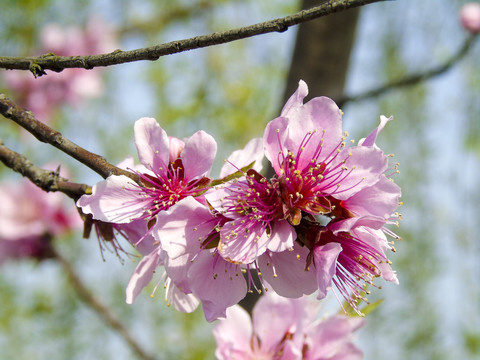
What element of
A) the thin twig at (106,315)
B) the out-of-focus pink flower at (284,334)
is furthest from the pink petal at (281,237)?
the thin twig at (106,315)

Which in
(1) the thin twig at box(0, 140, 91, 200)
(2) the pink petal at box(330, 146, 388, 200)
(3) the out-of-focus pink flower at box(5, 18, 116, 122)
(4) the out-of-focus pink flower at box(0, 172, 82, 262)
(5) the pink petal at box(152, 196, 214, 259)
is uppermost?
(3) the out-of-focus pink flower at box(5, 18, 116, 122)

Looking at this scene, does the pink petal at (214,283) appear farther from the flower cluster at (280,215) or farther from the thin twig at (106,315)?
the thin twig at (106,315)

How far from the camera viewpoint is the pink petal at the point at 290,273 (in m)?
0.89

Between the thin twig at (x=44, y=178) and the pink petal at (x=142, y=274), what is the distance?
0.16 m

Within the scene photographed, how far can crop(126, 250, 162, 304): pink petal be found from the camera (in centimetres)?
97

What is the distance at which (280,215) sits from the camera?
2.90 ft

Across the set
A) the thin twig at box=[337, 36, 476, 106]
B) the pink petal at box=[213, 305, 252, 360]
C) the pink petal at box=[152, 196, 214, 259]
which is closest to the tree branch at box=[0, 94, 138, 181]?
the pink petal at box=[152, 196, 214, 259]

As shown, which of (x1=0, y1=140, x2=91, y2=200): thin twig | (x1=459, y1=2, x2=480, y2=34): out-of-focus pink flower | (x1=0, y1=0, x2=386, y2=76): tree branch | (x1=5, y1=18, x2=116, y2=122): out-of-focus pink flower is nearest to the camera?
(x1=0, y1=0, x2=386, y2=76): tree branch

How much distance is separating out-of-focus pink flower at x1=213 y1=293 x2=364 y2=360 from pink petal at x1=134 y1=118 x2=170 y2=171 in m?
0.43

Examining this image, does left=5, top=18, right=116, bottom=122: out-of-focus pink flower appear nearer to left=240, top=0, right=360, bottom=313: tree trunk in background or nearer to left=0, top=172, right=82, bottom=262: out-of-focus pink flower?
left=0, top=172, right=82, bottom=262: out-of-focus pink flower

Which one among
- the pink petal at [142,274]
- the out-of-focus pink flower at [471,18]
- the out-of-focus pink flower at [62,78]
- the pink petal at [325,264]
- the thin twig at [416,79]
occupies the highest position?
the out-of-focus pink flower at [62,78]

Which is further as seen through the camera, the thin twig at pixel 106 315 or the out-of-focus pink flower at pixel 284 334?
the thin twig at pixel 106 315

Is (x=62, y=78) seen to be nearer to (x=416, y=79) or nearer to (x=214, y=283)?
(x=416, y=79)

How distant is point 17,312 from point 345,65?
94.3 inches
